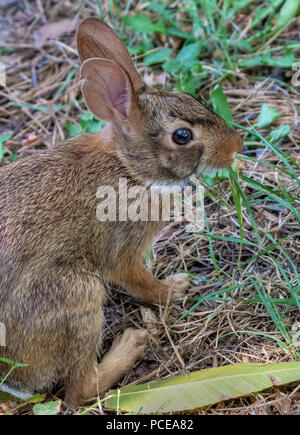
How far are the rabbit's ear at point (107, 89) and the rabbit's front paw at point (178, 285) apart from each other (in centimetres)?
119

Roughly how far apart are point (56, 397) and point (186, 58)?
2940 millimetres

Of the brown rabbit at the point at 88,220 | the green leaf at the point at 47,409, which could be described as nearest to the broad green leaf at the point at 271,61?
the brown rabbit at the point at 88,220

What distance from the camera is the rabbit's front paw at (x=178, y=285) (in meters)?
4.17

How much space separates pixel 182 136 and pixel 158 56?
1823mm

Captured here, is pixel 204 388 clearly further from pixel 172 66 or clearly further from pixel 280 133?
pixel 172 66

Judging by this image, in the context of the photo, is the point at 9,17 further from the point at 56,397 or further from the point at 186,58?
the point at 56,397

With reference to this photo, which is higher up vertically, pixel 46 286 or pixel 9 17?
pixel 9 17

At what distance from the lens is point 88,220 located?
3.68 m

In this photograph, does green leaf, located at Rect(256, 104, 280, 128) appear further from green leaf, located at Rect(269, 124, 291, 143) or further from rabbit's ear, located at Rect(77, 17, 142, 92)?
rabbit's ear, located at Rect(77, 17, 142, 92)

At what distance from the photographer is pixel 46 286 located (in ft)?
11.1

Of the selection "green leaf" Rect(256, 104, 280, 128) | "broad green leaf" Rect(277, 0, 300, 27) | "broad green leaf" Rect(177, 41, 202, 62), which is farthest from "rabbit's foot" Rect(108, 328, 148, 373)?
"broad green leaf" Rect(277, 0, 300, 27)

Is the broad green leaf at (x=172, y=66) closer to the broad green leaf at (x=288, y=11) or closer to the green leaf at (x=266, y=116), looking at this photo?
the green leaf at (x=266, y=116)

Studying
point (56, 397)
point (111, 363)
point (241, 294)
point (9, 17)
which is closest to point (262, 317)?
point (241, 294)

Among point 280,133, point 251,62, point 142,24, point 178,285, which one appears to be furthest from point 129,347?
point 142,24
